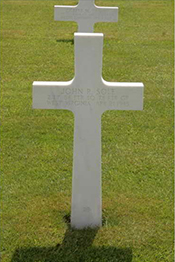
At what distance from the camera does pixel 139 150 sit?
5.64 metres

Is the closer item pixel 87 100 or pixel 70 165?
pixel 87 100

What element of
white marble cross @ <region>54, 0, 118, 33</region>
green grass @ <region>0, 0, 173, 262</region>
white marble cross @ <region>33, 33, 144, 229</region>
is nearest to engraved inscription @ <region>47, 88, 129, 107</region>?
white marble cross @ <region>33, 33, 144, 229</region>

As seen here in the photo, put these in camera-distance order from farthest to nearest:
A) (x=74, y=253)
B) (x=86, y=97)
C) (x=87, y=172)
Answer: (x=87, y=172) → (x=74, y=253) → (x=86, y=97)

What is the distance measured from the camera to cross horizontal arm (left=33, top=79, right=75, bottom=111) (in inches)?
146

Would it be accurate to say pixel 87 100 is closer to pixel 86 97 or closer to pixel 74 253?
pixel 86 97

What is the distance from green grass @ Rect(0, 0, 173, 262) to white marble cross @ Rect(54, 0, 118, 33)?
2.28ft

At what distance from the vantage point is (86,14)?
29.6 feet

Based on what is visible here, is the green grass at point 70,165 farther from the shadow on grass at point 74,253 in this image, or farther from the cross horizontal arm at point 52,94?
the cross horizontal arm at point 52,94

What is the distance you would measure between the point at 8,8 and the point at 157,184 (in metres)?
10.5

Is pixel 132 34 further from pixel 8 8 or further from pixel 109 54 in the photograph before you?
pixel 8 8

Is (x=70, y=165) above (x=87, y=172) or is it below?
below

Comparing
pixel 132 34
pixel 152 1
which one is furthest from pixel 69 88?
pixel 152 1

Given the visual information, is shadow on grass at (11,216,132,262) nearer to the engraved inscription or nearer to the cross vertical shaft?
the cross vertical shaft

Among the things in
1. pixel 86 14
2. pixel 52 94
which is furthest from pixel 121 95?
pixel 86 14
